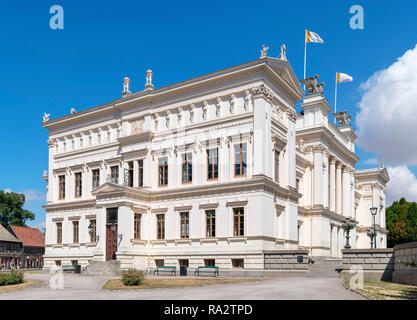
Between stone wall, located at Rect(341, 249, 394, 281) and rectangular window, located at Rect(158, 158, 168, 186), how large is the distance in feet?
→ 59.4

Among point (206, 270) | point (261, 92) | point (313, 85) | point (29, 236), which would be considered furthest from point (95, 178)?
point (29, 236)

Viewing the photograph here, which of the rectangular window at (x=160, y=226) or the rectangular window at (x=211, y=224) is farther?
the rectangular window at (x=160, y=226)

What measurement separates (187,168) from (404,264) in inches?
900

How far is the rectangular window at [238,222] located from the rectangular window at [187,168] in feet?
17.9

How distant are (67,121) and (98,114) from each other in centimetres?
461

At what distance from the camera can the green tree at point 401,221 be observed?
85.2 meters

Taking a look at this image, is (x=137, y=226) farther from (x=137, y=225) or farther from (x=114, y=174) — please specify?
(x=114, y=174)

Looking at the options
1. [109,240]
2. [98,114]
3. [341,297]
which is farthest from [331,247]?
[341,297]

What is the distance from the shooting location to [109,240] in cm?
4419

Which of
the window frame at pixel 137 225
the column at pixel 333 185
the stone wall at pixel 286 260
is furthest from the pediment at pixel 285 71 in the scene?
the column at pixel 333 185

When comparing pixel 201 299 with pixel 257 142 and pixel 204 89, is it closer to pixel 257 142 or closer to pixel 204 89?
pixel 257 142

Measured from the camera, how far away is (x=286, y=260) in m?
36.5

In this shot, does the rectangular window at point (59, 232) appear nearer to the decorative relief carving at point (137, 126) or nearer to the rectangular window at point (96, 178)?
the rectangular window at point (96, 178)

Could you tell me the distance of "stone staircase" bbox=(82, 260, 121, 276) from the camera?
40.3m
